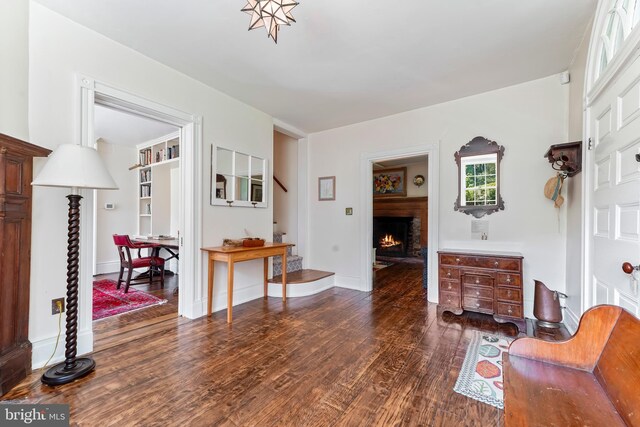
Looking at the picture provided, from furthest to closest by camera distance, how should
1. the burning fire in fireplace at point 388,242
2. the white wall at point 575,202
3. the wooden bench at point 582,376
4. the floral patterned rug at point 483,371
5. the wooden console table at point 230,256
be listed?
the burning fire in fireplace at point 388,242
the wooden console table at point 230,256
the white wall at point 575,202
the floral patterned rug at point 483,371
the wooden bench at point 582,376

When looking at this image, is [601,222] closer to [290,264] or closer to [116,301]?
[290,264]

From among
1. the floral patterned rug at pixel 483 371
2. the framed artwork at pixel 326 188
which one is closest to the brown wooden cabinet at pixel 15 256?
the floral patterned rug at pixel 483 371

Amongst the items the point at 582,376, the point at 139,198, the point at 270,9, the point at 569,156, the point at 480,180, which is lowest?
the point at 582,376

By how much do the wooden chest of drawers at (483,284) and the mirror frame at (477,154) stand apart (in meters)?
0.58

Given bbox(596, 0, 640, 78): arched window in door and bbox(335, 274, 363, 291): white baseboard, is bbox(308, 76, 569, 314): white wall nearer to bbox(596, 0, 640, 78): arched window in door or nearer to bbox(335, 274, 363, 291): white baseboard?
bbox(335, 274, 363, 291): white baseboard

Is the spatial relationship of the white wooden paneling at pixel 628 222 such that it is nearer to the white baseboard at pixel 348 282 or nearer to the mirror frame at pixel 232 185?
the white baseboard at pixel 348 282

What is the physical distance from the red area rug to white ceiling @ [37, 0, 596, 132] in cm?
277

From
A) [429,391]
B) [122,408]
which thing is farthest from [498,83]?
[122,408]

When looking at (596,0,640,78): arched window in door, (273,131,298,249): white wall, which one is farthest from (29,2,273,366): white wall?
(596,0,640,78): arched window in door

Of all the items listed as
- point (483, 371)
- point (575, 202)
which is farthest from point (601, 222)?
point (483, 371)

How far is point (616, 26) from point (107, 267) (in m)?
7.32

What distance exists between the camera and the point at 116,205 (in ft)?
18.0

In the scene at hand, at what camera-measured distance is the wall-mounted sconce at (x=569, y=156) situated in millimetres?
2448

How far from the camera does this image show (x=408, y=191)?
22.8 feet
